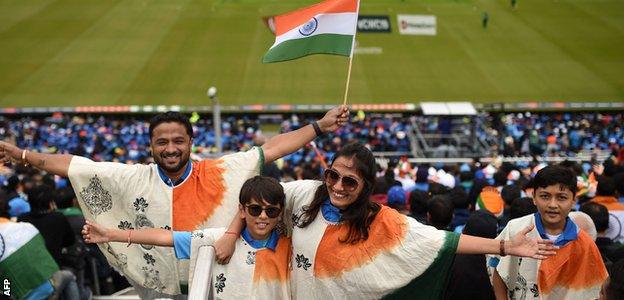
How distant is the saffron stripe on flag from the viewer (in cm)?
494

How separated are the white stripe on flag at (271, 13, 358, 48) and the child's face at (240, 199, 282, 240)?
1836mm

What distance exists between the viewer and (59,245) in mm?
5301

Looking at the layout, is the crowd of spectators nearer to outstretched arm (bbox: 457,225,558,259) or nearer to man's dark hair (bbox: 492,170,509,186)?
man's dark hair (bbox: 492,170,509,186)

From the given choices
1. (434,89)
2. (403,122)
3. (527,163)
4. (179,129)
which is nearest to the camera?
(179,129)

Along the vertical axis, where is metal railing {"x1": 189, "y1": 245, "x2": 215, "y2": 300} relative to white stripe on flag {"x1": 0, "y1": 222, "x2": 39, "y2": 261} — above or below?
above

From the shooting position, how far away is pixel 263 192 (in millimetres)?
3418

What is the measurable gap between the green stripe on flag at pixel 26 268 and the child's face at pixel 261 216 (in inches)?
74.9

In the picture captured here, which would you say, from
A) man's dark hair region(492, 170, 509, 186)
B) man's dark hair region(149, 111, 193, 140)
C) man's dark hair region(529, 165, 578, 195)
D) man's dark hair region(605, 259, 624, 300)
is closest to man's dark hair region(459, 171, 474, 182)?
man's dark hair region(492, 170, 509, 186)

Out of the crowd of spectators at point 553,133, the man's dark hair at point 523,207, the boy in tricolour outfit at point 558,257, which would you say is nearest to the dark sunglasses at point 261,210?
the boy in tricolour outfit at point 558,257

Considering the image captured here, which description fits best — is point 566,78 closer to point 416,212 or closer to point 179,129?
point 416,212

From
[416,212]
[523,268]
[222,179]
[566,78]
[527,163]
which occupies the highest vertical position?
[222,179]

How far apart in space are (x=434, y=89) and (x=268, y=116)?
617cm

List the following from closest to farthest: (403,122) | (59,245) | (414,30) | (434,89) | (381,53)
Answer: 1. (59,245)
2. (403,122)
3. (434,89)
4. (381,53)
5. (414,30)

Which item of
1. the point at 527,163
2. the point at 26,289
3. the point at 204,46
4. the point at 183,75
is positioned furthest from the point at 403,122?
the point at 26,289
